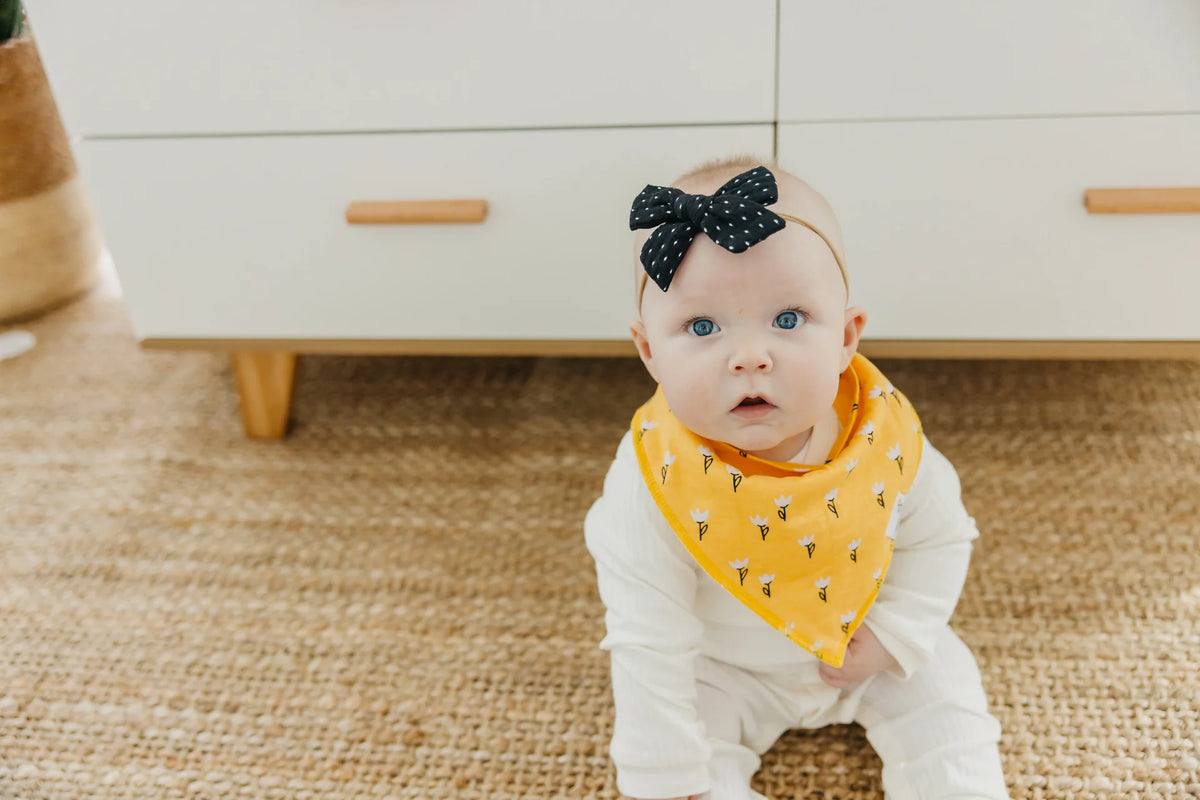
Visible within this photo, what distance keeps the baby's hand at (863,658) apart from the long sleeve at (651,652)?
0.36ft

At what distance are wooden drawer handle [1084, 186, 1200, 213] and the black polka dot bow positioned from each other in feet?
1.38

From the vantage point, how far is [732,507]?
65 cm

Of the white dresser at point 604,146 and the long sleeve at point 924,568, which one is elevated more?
the white dresser at point 604,146

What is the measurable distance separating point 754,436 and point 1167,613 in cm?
48

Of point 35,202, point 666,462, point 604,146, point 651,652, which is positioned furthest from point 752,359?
point 35,202

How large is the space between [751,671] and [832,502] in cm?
17

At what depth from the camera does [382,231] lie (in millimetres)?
950

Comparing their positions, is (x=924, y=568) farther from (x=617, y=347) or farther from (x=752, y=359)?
(x=617, y=347)

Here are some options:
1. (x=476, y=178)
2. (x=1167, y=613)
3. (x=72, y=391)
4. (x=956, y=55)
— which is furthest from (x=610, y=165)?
(x=72, y=391)

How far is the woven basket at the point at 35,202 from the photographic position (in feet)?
4.05

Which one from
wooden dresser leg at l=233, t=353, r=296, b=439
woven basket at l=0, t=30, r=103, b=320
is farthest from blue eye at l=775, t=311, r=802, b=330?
woven basket at l=0, t=30, r=103, b=320

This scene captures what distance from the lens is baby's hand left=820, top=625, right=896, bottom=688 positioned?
699 mm

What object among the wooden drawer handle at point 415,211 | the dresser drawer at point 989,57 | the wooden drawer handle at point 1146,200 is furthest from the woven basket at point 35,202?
the wooden drawer handle at point 1146,200

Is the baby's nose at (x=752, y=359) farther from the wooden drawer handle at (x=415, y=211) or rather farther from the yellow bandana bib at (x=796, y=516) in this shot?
the wooden drawer handle at (x=415, y=211)
